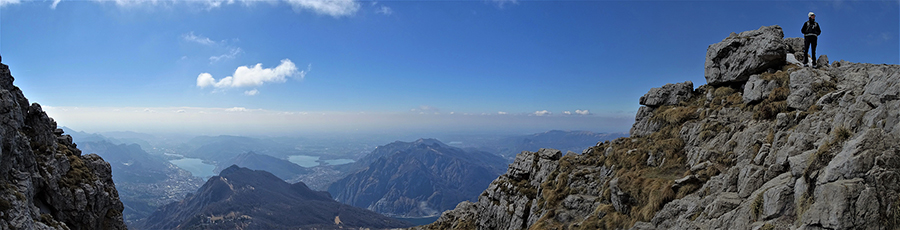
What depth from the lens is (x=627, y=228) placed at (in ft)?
61.0

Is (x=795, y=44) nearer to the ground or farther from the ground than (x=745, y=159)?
farther from the ground

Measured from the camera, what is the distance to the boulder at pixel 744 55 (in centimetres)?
2312

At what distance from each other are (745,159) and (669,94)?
47.5 ft

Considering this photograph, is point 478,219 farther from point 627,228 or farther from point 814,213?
point 814,213

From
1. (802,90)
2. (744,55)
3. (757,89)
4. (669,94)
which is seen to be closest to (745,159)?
(802,90)

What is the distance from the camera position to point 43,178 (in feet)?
107

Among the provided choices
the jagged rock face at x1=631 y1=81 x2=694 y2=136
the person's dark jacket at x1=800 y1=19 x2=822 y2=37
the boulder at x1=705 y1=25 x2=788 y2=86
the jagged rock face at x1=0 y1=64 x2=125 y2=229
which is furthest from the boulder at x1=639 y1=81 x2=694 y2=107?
the jagged rock face at x1=0 y1=64 x2=125 y2=229

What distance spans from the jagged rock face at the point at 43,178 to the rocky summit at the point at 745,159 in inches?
1529

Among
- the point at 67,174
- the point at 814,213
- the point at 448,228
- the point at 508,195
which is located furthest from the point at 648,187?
the point at 67,174

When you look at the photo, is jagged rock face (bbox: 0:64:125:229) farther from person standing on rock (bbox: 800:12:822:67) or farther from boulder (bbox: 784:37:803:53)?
boulder (bbox: 784:37:803:53)

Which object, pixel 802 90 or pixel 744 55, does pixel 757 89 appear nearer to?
pixel 802 90

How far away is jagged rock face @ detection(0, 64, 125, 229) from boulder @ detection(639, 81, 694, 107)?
48.5m

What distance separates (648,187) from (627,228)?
273cm

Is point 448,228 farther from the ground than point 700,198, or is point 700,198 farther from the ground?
point 700,198
